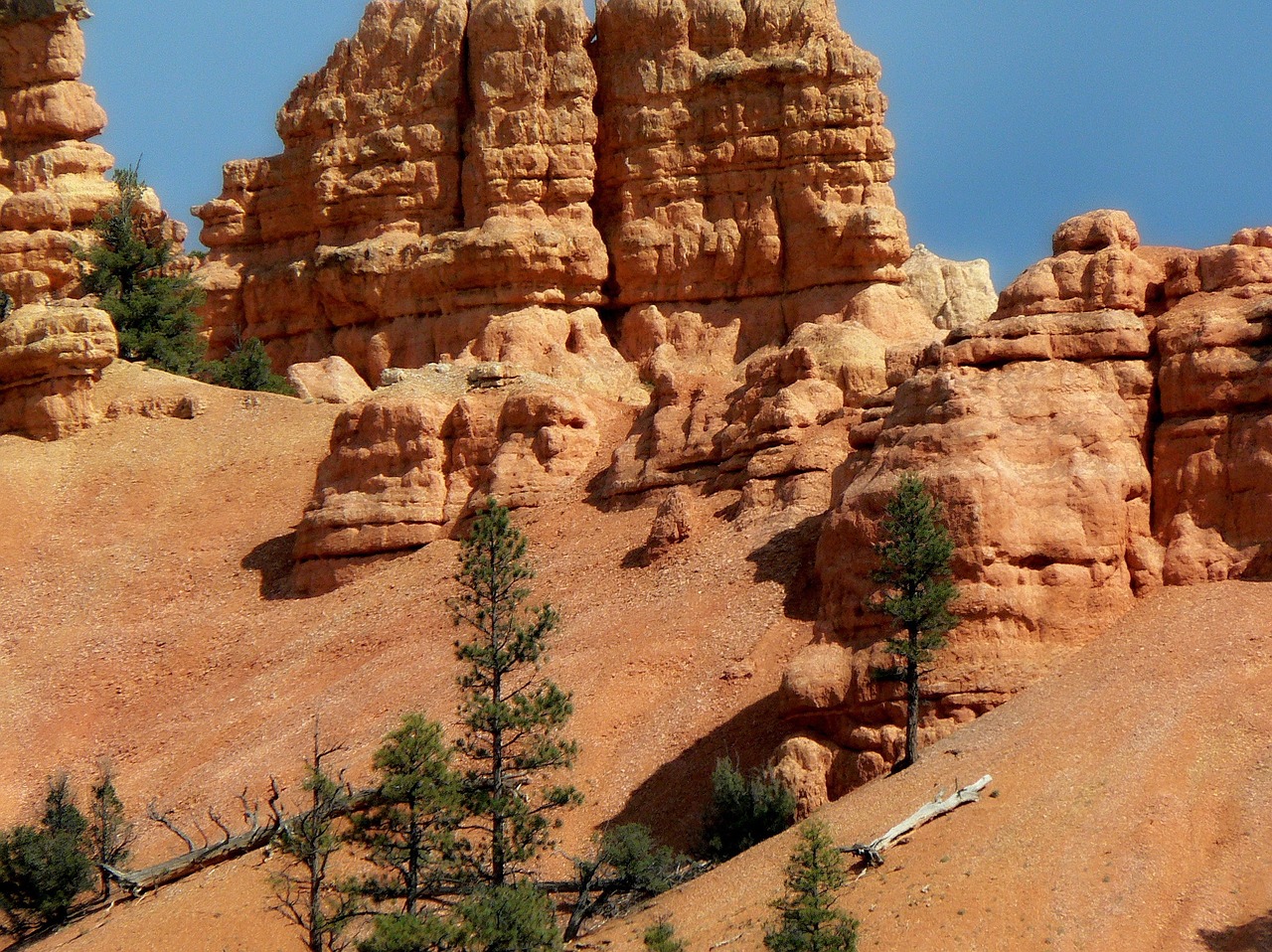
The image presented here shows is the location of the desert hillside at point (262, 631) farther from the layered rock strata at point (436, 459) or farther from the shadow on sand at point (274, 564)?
the layered rock strata at point (436, 459)

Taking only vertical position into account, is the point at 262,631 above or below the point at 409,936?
above

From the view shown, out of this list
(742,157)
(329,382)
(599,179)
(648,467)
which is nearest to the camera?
(648,467)

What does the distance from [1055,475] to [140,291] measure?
36.1 m

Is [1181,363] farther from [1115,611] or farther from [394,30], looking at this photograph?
[394,30]

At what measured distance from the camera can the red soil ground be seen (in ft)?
100

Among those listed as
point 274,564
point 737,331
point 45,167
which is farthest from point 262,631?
point 45,167

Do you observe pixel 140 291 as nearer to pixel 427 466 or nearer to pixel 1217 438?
pixel 427 466

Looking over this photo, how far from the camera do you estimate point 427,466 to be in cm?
5119

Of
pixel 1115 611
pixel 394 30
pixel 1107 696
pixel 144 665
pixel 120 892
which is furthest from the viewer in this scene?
pixel 394 30

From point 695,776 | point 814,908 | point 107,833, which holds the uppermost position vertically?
point 695,776

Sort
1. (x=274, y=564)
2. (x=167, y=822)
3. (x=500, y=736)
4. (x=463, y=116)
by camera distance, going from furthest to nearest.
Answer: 1. (x=463, y=116)
2. (x=274, y=564)
3. (x=167, y=822)
4. (x=500, y=736)

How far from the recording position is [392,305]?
2394 inches

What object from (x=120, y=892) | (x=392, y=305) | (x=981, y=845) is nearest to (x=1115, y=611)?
(x=981, y=845)

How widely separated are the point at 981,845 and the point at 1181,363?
11.6m
